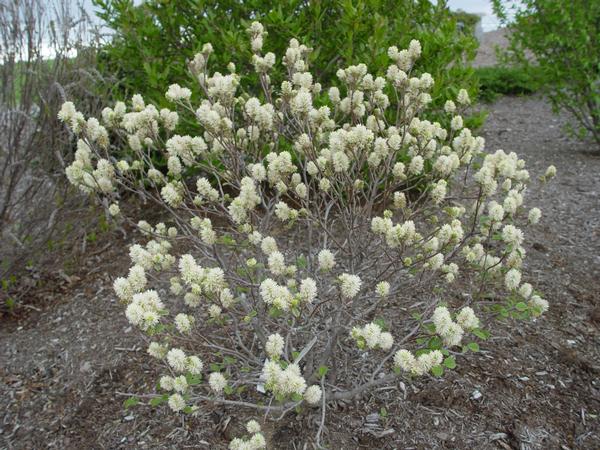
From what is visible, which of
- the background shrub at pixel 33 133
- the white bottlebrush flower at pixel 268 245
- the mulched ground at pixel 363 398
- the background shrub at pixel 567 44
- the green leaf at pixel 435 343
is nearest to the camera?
the green leaf at pixel 435 343

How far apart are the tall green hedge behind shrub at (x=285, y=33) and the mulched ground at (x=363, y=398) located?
1549 millimetres

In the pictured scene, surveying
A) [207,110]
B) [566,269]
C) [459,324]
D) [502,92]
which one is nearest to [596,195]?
[566,269]

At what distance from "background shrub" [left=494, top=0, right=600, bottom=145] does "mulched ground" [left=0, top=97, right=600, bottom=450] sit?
2.94 meters

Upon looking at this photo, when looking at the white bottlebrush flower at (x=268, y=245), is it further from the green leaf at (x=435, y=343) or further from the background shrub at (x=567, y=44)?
the background shrub at (x=567, y=44)

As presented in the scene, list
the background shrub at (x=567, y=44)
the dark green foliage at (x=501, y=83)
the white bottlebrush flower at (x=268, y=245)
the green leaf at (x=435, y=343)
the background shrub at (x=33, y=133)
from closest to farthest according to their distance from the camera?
1. the green leaf at (x=435, y=343)
2. the white bottlebrush flower at (x=268, y=245)
3. the background shrub at (x=33, y=133)
4. the background shrub at (x=567, y=44)
5. the dark green foliage at (x=501, y=83)

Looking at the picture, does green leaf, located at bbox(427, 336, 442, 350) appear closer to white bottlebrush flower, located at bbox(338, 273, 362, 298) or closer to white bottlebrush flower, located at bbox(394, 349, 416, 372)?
white bottlebrush flower, located at bbox(394, 349, 416, 372)

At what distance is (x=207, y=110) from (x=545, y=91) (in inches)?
223

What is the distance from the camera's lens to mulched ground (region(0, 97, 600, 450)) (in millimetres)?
2227

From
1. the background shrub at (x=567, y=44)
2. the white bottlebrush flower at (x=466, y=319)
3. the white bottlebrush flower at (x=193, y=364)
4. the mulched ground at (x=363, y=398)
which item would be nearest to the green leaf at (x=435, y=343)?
the white bottlebrush flower at (x=466, y=319)

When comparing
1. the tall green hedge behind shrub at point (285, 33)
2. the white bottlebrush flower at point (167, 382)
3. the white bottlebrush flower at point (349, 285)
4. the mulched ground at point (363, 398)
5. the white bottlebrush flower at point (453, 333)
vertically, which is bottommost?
the mulched ground at point (363, 398)

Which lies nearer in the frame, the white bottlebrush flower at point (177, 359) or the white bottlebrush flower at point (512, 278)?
the white bottlebrush flower at point (177, 359)

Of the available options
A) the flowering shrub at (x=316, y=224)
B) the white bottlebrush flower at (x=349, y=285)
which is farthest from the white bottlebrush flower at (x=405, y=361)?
the white bottlebrush flower at (x=349, y=285)

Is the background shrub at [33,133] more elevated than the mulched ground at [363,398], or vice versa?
the background shrub at [33,133]

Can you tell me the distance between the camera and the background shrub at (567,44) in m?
5.48
